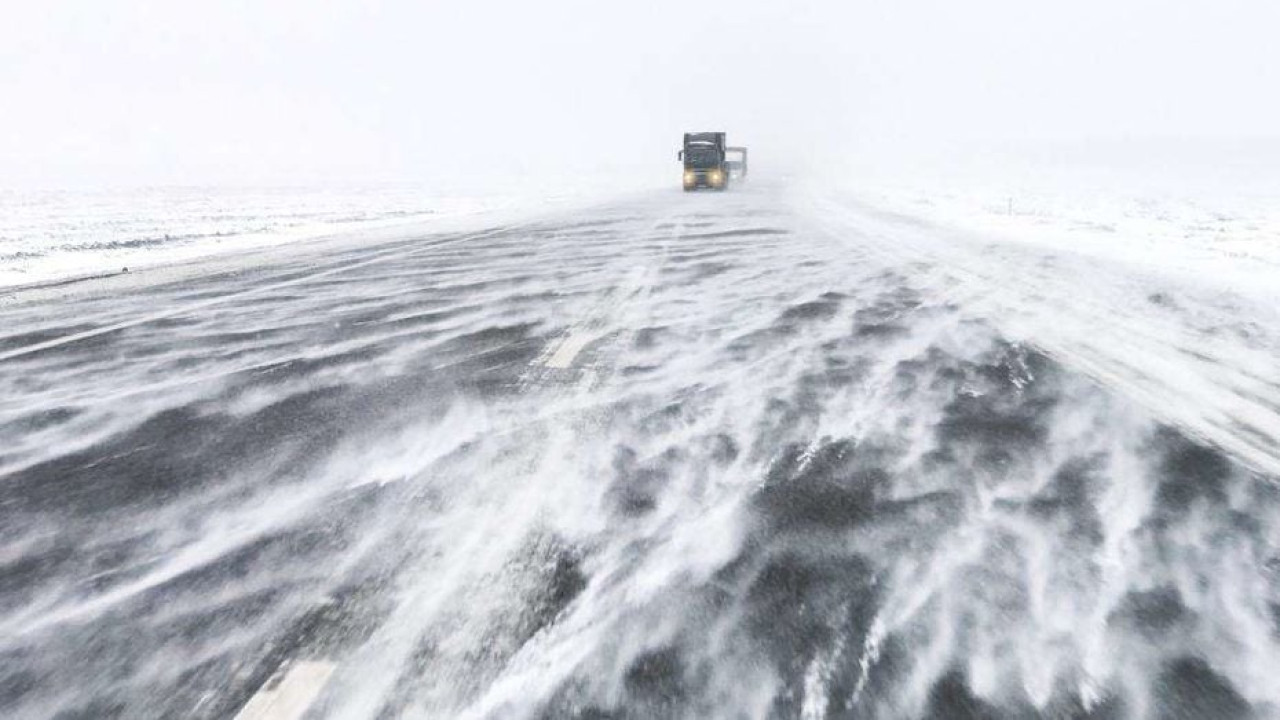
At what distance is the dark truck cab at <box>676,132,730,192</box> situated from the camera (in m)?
38.2

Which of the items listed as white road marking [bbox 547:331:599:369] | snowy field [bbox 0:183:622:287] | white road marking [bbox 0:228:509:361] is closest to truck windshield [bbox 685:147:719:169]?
snowy field [bbox 0:183:622:287]

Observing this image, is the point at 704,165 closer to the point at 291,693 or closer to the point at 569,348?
the point at 569,348

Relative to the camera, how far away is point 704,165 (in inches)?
1516

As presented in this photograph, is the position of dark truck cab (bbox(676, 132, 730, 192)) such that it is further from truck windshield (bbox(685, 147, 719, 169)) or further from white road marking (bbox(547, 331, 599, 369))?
white road marking (bbox(547, 331, 599, 369))

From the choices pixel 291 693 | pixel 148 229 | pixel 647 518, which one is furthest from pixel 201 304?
pixel 148 229

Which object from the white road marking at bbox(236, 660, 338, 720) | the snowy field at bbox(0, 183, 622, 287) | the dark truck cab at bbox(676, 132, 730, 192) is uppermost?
the white road marking at bbox(236, 660, 338, 720)

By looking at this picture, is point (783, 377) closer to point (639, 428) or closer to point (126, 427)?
point (639, 428)

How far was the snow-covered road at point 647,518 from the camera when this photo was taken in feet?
7.53

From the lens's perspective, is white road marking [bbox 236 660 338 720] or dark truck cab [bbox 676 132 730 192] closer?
white road marking [bbox 236 660 338 720]

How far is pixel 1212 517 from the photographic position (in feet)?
10.5

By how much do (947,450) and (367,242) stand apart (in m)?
13.3

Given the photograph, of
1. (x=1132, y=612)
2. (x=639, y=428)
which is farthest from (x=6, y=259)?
(x=1132, y=612)

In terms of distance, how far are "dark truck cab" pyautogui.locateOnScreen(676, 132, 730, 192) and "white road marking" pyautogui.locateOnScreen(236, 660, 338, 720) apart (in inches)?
1455

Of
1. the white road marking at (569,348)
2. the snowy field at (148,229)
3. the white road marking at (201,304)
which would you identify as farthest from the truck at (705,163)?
the white road marking at (569,348)
